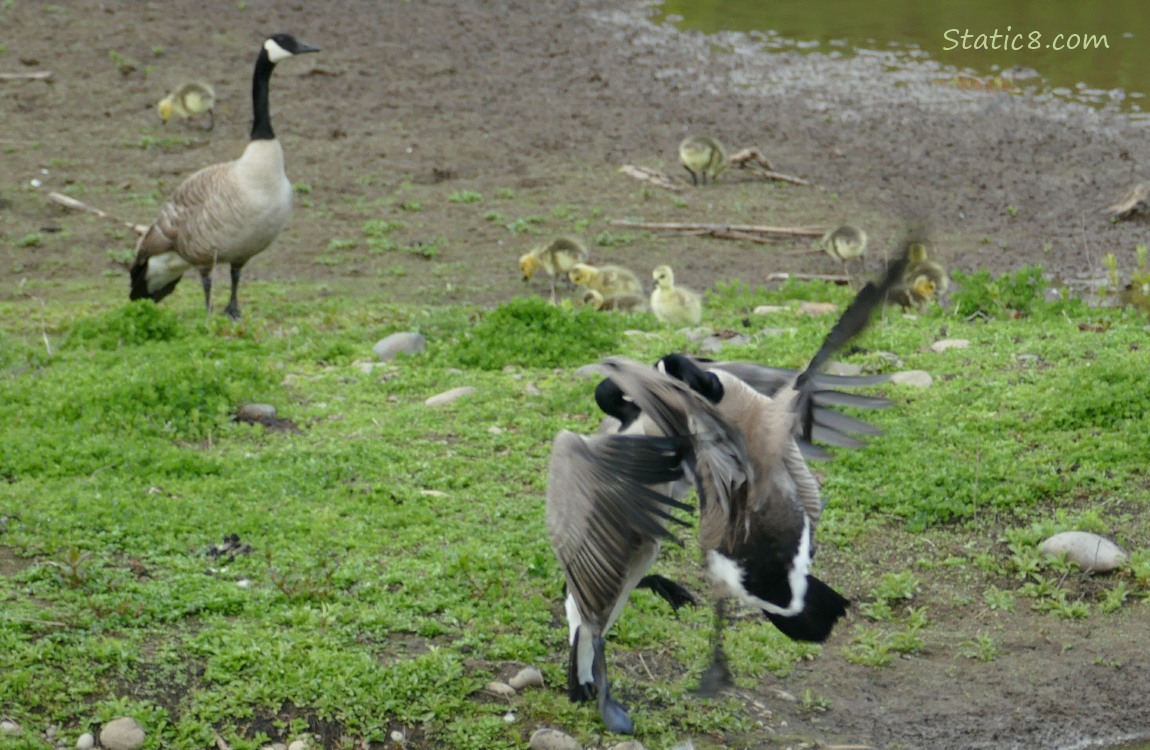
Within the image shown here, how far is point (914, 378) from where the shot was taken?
26.0ft

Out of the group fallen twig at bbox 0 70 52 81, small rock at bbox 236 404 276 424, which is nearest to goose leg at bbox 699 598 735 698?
small rock at bbox 236 404 276 424

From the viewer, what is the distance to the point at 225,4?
18.8m

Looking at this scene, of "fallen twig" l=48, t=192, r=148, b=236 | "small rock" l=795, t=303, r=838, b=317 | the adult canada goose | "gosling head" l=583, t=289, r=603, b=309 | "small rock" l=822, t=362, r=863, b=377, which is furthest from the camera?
"fallen twig" l=48, t=192, r=148, b=236

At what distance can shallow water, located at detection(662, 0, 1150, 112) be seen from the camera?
16.8 meters

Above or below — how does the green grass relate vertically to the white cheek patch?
below

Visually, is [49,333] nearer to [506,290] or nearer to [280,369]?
[280,369]

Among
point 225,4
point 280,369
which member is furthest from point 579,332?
point 225,4

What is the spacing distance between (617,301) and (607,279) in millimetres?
210

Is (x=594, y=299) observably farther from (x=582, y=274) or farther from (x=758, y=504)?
(x=758, y=504)

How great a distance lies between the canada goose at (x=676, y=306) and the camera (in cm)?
952

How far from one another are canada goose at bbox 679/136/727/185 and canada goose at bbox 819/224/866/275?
2.25 meters

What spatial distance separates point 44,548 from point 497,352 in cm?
351

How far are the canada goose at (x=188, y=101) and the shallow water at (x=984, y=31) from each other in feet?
24.9

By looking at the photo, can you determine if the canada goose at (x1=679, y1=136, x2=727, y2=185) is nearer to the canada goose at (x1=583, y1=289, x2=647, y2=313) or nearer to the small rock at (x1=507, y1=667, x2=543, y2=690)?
the canada goose at (x1=583, y1=289, x2=647, y2=313)
